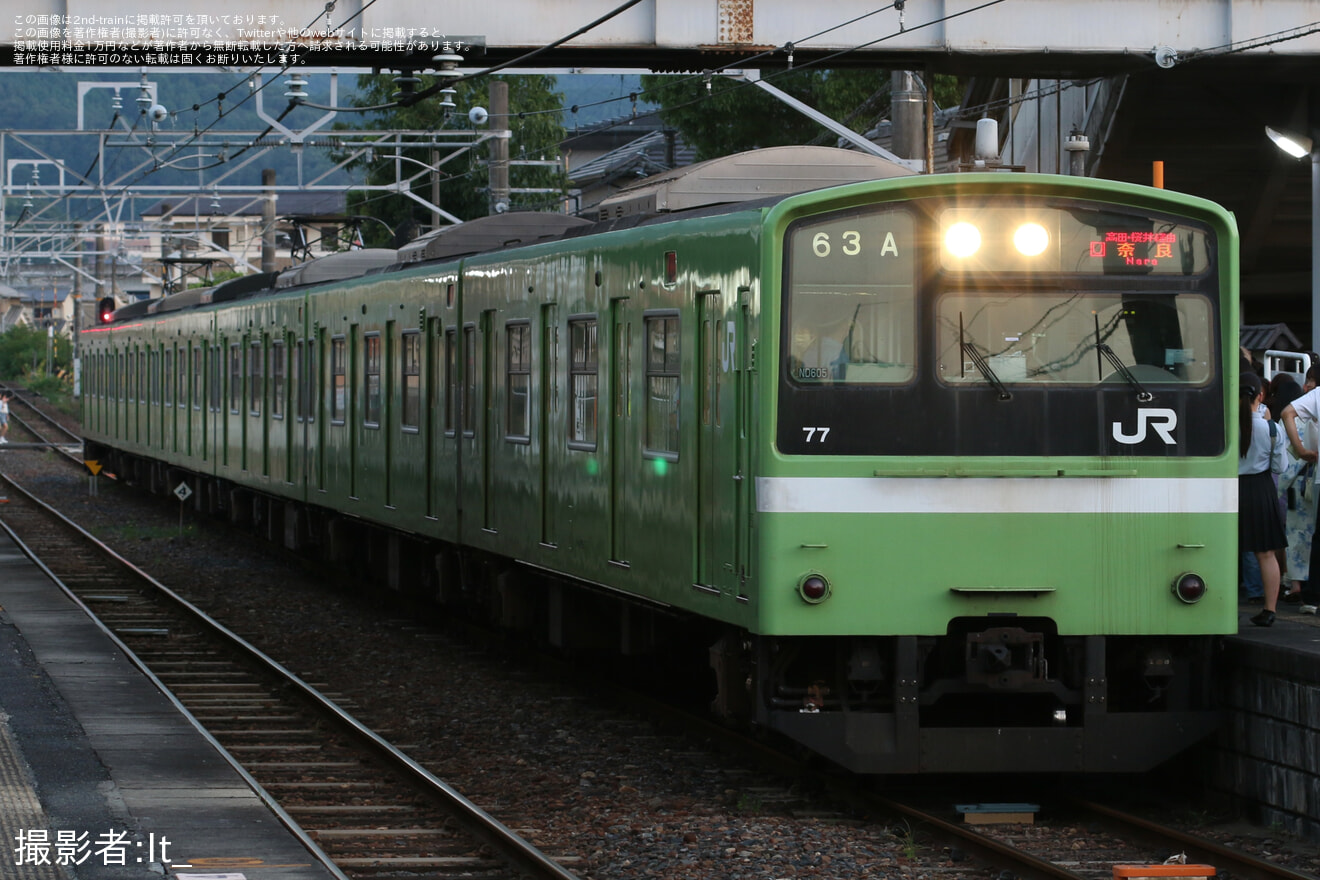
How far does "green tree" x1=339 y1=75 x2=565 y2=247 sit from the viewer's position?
47.0 metres

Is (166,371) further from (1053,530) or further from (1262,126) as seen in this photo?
(1053,530)

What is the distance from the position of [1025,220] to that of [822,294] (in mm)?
957

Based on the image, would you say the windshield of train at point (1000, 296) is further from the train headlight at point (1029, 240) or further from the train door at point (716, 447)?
the train door at point (716, 447)

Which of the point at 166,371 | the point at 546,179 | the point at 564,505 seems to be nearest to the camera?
the point at 564,505

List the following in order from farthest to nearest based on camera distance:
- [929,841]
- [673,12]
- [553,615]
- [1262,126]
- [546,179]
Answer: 1. [546,179]
2. [1262,126]
3. [673,12]
4. [553,615]
5. [929,841]

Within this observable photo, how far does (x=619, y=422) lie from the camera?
10750 millimetres

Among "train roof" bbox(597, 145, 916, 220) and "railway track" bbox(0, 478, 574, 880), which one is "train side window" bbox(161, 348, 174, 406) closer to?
"railway track" bbox(0, 478, 574, 880)

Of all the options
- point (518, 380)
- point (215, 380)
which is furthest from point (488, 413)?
point (215, 380)

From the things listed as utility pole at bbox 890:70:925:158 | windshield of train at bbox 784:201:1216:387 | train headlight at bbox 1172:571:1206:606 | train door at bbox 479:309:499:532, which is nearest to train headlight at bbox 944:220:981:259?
windshield of train at bbox 784:201:1216:387

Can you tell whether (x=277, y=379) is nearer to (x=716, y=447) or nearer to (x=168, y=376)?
(x=168, y=376)

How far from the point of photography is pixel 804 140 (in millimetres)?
41656

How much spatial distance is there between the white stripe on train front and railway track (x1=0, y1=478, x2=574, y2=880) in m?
1.81

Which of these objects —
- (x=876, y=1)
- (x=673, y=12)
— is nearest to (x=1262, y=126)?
(x=876, y=1)

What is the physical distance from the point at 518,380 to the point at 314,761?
3.06 metres
